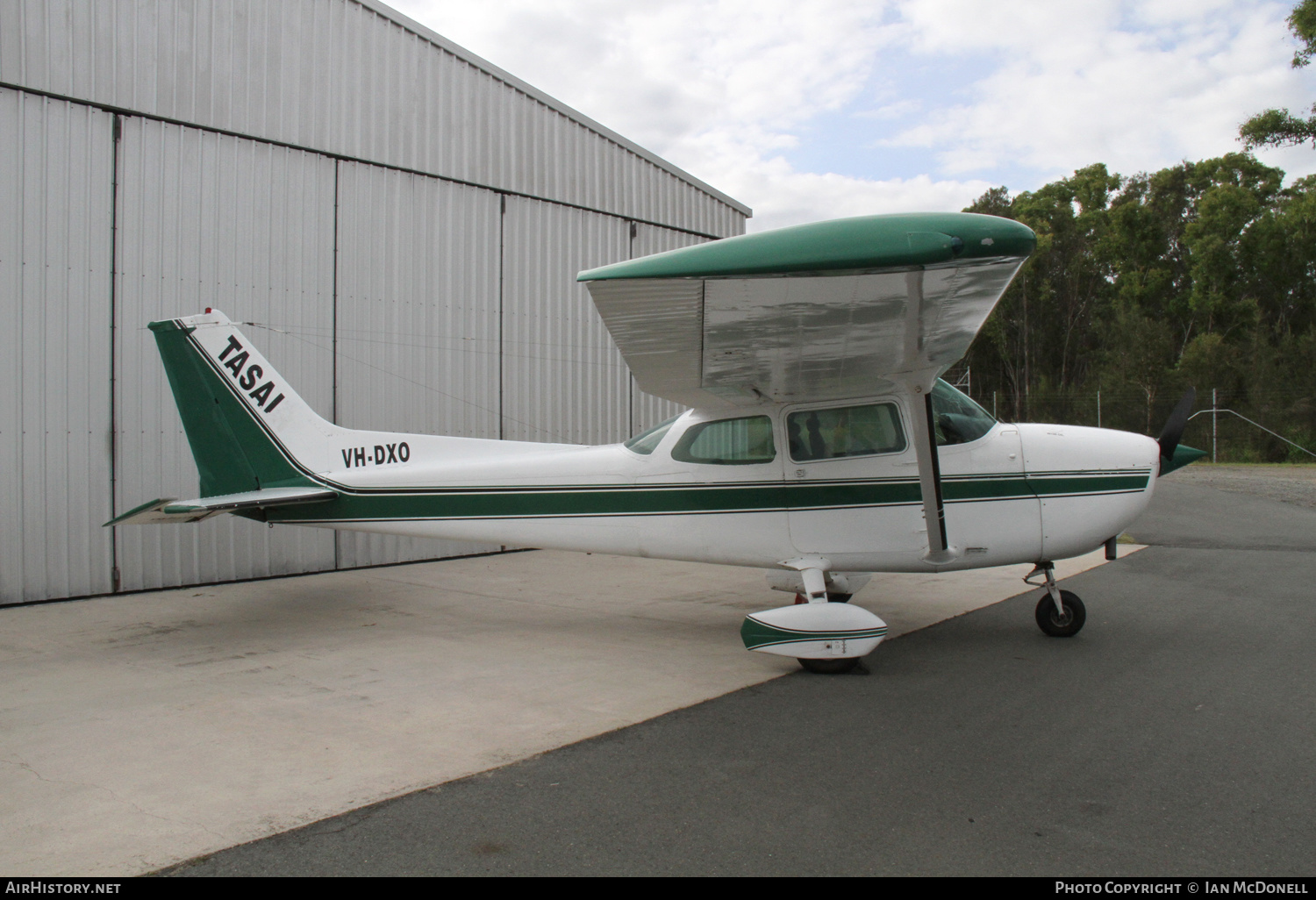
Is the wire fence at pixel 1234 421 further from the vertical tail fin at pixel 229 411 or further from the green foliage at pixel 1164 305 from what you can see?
the vertical tail fin at pixel 229 411

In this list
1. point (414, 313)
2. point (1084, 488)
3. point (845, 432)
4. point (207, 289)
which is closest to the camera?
point (1084, 488)

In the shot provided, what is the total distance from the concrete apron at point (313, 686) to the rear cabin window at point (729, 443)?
141 centimetres

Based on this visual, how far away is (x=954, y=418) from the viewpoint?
5930 millimetres

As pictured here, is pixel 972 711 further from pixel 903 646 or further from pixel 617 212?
pixel 617 212

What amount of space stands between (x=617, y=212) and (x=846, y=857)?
11.2 meters

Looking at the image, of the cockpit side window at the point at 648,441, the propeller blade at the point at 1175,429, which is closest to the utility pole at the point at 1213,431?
the propeller blade at the point at 1175,429

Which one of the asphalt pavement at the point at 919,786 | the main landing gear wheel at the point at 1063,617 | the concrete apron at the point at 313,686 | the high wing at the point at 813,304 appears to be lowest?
the concrete apron at the point at 313,686

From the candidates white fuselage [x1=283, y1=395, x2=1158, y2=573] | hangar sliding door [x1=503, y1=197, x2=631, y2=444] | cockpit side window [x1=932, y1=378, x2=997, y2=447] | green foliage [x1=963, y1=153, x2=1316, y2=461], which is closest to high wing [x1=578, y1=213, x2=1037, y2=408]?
cockpit side window [x1=932, y1=378, x2=997, y2=447]

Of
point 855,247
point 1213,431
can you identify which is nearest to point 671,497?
point 855,247

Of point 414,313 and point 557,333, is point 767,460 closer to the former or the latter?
point 414,313

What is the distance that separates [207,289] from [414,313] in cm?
238

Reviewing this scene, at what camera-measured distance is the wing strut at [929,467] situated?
5176mm

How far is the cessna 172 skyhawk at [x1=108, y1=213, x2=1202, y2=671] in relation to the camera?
4102 mm
